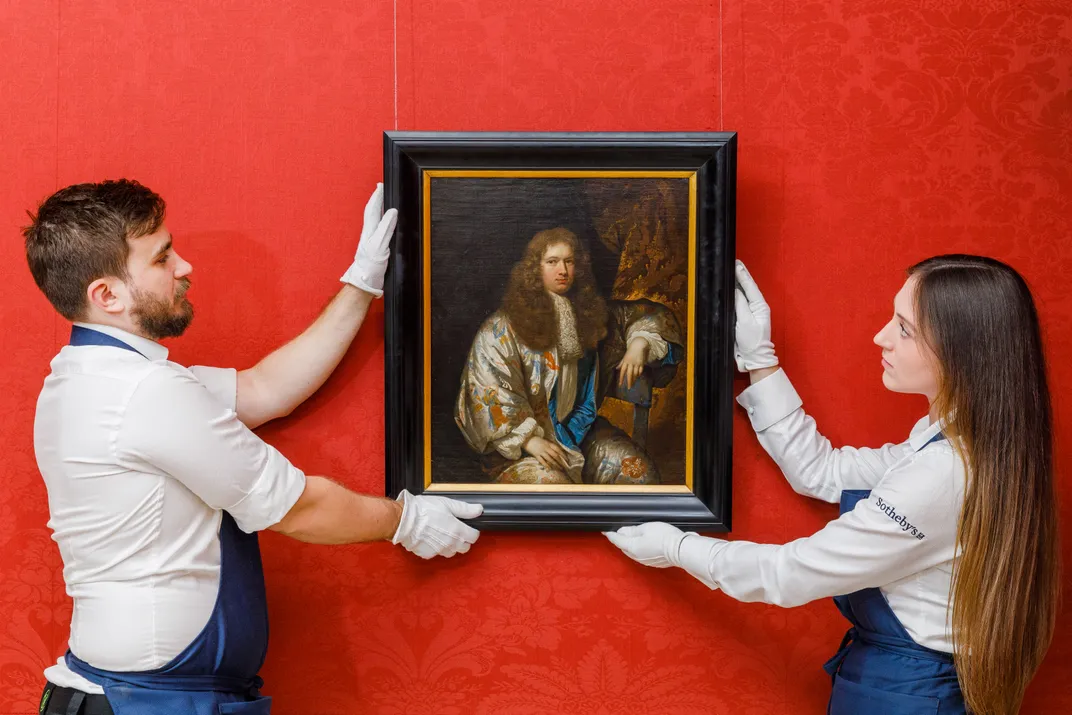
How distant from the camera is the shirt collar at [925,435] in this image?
1721 mm

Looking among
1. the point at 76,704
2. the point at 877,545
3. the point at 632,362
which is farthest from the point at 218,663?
the point at 877,545

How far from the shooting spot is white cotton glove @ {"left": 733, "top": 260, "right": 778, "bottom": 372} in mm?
2004

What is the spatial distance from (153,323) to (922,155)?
184 cm

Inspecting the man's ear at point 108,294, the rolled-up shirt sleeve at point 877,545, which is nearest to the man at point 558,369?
the rolled-up shirt sleeve at point 877,545

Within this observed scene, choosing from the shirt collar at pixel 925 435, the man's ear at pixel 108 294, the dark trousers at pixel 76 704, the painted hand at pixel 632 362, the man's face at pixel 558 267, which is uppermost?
the man's face at pixel 558 267

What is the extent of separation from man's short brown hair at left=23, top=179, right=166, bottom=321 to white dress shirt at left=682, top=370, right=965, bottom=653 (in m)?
1.36

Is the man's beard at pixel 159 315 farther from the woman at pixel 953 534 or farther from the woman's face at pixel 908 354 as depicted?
the woman's face at pixel 908 354

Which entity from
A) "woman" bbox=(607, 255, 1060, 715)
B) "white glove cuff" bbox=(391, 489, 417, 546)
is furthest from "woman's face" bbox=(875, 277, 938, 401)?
"white glove cuff" bbox=(391, 489, 417, 546)

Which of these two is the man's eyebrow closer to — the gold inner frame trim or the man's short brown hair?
the man's short brown hair

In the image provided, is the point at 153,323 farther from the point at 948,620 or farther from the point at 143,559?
the point at 948,620

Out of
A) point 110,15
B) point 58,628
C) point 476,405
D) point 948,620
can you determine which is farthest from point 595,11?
point 58,628

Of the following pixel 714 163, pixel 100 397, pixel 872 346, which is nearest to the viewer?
pixel 100 397

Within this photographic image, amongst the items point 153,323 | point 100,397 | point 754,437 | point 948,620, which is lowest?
point 948,620

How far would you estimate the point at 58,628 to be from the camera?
2.12 m
